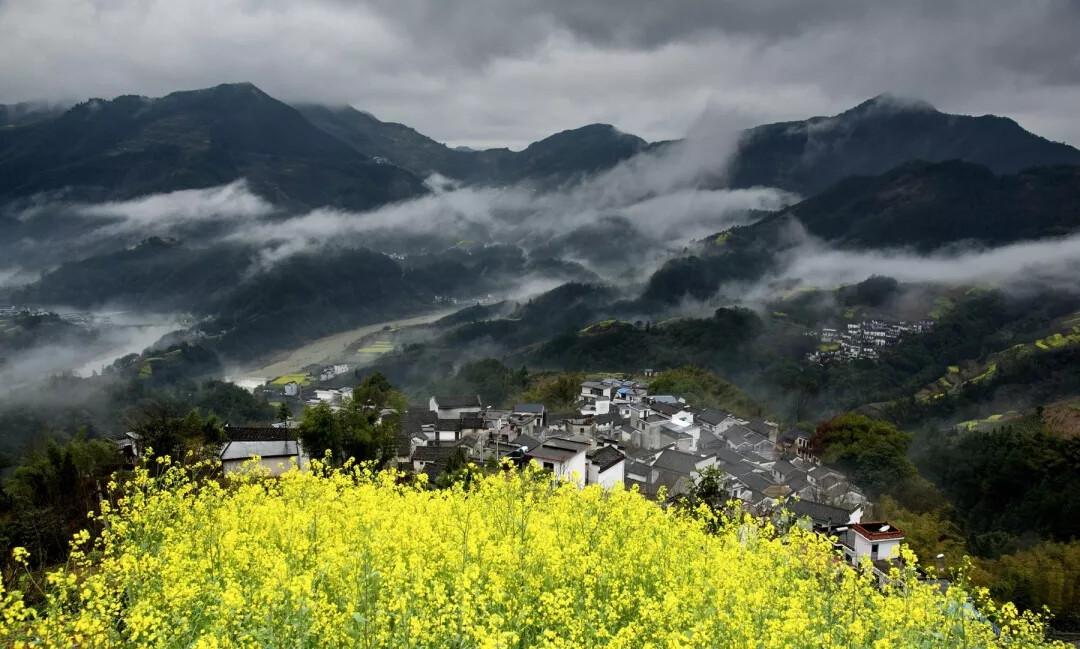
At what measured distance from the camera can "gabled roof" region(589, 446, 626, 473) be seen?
104ft

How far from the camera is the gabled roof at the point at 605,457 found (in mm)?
31752

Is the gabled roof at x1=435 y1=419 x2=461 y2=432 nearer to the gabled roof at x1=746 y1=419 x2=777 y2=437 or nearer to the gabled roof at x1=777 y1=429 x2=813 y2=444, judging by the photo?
the gabled roof at x1=746 y1=419 x2=777 y2=437

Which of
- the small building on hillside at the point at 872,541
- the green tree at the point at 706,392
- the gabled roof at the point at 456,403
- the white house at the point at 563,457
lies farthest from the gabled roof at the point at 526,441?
the green tree at the point at 706,392

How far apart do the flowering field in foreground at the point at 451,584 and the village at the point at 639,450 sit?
14.7 meters

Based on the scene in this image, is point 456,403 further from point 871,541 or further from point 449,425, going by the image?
point 871,541

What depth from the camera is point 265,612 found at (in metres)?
5.74

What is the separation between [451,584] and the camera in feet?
21.6

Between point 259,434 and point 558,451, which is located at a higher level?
point 259,434

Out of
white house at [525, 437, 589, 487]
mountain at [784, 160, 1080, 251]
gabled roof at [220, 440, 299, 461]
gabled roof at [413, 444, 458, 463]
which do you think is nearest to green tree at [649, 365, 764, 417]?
gabled roof at [413, 444, 458, 463]

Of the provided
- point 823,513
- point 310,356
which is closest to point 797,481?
point 823,513

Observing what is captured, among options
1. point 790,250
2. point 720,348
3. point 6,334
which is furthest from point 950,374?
point 6,334

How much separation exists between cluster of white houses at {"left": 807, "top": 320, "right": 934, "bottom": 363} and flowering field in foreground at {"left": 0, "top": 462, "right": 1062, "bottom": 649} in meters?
96.4

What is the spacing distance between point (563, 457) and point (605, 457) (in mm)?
4939

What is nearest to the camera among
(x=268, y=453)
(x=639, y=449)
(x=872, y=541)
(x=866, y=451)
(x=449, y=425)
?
(x=872, y=541)
